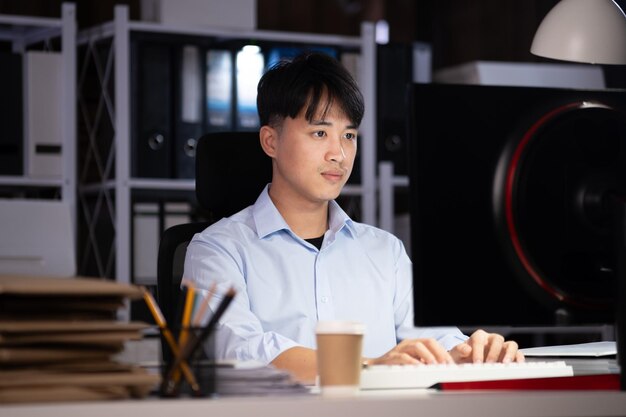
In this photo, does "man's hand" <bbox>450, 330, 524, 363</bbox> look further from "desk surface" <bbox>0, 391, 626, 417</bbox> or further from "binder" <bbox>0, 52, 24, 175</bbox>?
"binder" <bbox>0, 52, 24, 175</bbox>

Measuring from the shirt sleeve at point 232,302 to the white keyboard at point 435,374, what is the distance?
12.7 inches

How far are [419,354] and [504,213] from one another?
35 cm

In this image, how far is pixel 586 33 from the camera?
2035mm

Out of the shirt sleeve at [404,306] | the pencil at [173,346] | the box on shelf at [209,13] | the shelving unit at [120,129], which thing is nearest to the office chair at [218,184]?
the shirt sleeve at [404,306]

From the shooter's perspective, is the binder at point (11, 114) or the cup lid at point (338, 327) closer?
the cup lid at point (338, 327)

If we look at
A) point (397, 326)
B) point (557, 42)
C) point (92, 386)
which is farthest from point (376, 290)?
point (92, 386)

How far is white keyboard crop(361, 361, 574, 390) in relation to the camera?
1.24m

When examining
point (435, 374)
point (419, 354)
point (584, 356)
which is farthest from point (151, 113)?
Result: point (435, 374)

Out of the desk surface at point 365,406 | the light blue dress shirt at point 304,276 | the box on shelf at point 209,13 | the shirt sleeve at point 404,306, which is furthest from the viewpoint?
the box on shelf at point 209,13

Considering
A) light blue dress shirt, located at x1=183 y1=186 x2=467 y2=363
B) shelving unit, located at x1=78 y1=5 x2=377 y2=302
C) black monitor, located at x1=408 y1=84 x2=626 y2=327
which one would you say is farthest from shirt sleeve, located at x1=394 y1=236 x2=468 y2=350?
shelving unit, located at x1=78 y1=5 x2=377 y2=302

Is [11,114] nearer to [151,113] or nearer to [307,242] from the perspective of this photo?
[151,113]

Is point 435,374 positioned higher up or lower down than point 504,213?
lower down

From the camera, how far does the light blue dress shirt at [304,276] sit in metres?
1.89

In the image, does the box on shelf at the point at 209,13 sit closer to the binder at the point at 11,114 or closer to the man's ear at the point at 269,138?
the binder at the point at 11,114
